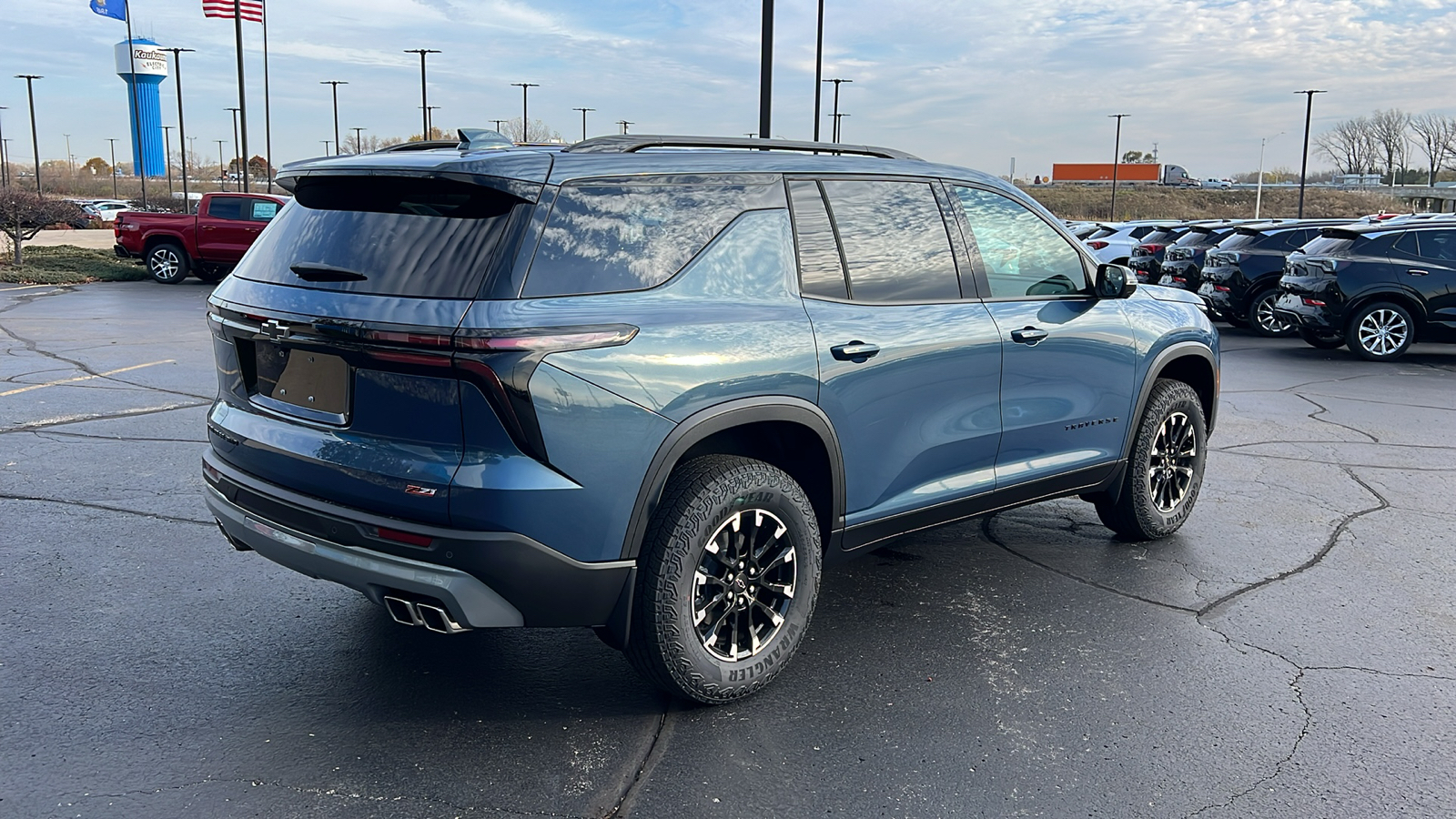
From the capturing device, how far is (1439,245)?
13586mm

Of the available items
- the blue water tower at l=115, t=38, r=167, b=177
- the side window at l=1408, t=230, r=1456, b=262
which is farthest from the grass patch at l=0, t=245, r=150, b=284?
the blue water tower at l=115, t=38, r=167, b=177

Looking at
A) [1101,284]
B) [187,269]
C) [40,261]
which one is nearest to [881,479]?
[1101,284]

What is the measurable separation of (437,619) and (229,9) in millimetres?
37405

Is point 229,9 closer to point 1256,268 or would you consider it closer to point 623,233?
point 1256,268

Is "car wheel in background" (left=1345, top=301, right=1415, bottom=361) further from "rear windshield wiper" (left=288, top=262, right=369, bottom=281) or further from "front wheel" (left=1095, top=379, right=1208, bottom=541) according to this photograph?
"rear windshield wiper" (left=288, top=262, right=369, bottom=281)

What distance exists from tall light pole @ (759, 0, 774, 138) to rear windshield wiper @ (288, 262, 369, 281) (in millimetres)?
10944

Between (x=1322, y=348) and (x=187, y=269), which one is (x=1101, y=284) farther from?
(x=187, y=269)

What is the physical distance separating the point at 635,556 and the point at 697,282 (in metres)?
0.89

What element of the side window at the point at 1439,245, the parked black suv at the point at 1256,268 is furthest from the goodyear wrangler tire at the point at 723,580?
the parked black suv at the point at 1256,268

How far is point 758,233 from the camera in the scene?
3793mm

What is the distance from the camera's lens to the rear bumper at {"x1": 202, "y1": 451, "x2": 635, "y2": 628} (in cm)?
310

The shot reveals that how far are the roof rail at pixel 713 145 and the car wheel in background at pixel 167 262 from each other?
68.9 feet

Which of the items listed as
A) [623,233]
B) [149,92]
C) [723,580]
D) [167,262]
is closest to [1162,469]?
[723,580]

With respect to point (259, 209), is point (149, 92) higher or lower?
higher
